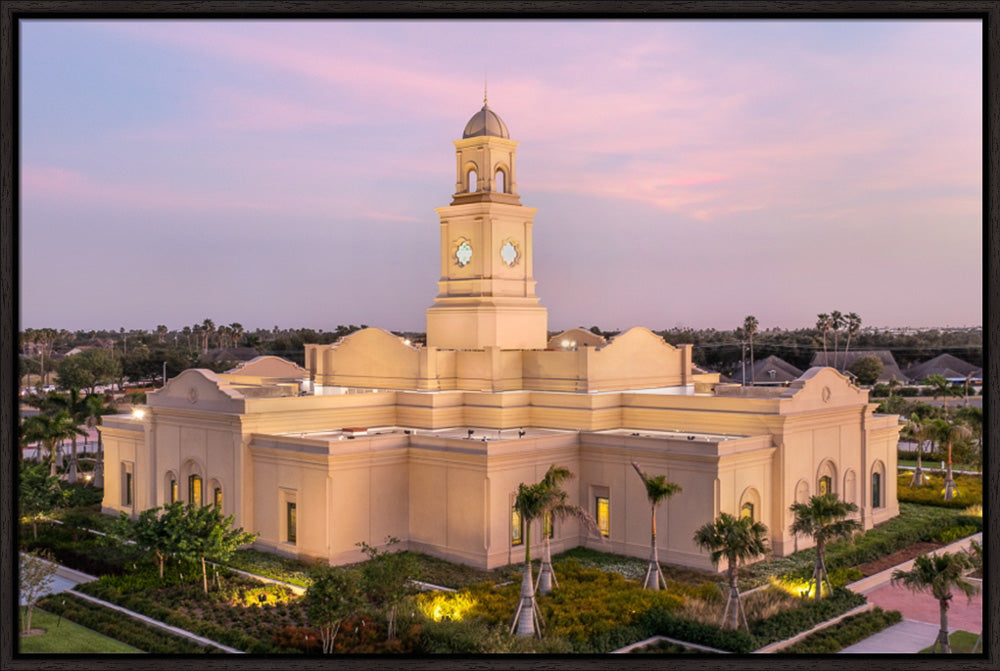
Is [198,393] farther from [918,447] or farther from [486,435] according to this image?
[918,447]

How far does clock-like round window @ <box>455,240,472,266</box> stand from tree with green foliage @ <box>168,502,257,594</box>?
46.9ft

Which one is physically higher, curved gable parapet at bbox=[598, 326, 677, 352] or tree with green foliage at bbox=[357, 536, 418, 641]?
curved gable parapet at bbox=[598, 326, 677, 352]

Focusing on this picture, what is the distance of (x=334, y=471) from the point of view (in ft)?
87.7

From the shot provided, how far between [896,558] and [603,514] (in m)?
8.80

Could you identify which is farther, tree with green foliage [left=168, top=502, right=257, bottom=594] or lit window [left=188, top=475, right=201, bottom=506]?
lit window [left=188, top=475, right=201, bottom=506]

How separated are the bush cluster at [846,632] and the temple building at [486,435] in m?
5.36

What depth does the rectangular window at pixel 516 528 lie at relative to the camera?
2700cm

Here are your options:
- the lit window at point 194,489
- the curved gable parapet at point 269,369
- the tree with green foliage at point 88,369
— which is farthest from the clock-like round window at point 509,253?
the tree with green foliage at point 88,369

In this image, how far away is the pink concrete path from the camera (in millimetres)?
21781

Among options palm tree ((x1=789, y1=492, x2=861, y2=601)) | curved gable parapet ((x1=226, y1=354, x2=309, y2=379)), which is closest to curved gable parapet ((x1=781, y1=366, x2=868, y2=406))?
palm tree ((x1=789, y1=492, x2=861, y2=601))

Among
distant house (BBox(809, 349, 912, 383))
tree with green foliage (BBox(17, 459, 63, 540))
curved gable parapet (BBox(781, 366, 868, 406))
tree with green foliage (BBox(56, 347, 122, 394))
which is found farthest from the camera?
distant house (BBox(809, 349, 912, 383))

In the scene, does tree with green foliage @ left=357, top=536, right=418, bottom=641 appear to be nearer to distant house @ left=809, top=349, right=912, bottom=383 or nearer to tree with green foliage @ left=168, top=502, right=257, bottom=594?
tree with green foliage @ left=168, top=502, right=257, bottom=594

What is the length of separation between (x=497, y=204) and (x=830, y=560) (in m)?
17.0
